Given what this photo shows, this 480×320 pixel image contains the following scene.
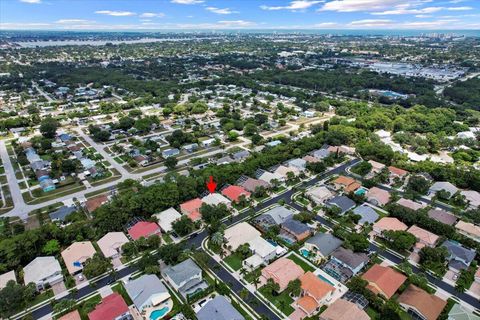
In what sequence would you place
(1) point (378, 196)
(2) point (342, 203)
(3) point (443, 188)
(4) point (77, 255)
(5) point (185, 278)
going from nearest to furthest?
(5) point (185, 278)
(4) point (77, 255)
(2) point (342, 203)
(1) point (378, 196)
(3) point (443, 188)

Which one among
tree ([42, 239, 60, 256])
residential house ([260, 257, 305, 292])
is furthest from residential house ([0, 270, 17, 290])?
residential house ([260, 257, 305, 292])

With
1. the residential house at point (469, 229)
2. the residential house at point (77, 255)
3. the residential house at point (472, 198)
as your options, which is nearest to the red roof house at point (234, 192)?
the residential house at point (77, 255)

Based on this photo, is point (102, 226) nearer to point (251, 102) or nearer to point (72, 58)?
point (251, 102)

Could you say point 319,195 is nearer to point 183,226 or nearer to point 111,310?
point 183,226

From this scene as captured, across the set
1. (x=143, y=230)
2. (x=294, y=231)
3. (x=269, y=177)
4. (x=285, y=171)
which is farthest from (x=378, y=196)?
(x=143, y=230)

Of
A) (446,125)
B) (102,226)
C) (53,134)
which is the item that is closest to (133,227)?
(102,226)

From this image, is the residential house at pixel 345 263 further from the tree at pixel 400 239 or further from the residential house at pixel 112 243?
the residential house at pixel 112 243
